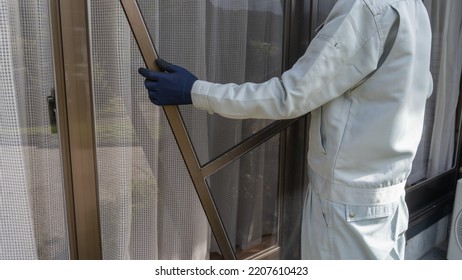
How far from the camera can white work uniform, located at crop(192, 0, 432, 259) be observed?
3.64 feet

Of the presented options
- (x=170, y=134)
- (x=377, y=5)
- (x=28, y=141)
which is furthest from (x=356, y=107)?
(x=28, y=141)

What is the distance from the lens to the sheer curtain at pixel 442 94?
96.3 inches

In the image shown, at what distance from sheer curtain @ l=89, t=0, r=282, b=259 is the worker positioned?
5.1 inches

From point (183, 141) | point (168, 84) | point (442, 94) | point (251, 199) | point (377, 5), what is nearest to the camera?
point (377, 5)

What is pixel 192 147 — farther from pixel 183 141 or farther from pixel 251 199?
pixel 251 199

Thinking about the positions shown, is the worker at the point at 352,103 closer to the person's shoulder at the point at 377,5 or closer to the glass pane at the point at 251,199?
the person's shoulder at the point at 377,5

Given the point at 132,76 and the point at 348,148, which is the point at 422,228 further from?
the point at 132,76

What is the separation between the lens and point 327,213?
51.4 inches

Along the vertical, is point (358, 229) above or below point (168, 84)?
below

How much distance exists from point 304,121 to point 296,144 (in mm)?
108

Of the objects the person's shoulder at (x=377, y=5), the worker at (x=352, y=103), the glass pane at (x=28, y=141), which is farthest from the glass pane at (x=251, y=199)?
the person's shoulder at (x=377, y=5)

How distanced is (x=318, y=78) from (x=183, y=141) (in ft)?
1.66

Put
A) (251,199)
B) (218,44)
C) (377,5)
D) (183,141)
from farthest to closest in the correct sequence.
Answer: (251,199) → (218,44) → (183,141) → (377,5)

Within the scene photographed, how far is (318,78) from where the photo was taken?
3.66 ft
